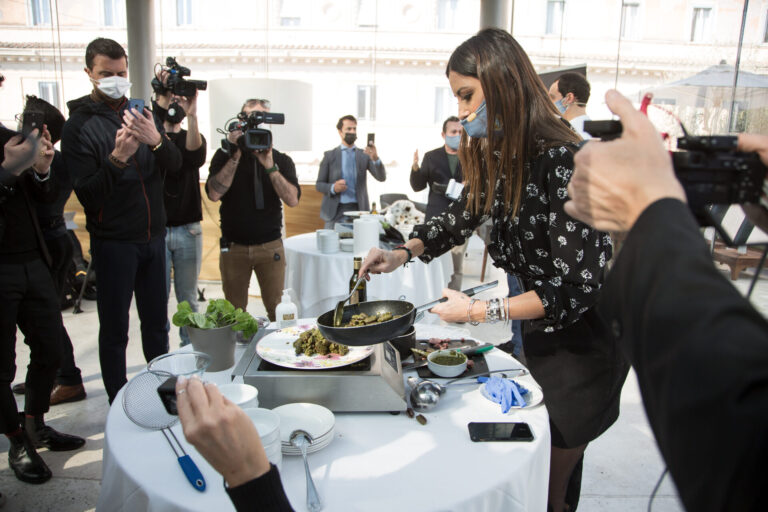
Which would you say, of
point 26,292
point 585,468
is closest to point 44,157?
point 26,292

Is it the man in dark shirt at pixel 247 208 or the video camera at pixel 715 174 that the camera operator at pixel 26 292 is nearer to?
the man in dark shirt at pixel 247 208

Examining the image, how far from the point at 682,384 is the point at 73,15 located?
801 centimetres

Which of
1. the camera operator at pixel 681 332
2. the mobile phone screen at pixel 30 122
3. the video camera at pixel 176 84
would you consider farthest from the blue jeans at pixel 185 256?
the camera operator at pixel 681 332

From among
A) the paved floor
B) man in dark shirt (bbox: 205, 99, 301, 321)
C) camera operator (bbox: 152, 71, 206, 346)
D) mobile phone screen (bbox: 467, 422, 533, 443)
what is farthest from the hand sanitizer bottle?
man in dark shirt (bbox: 205, 99, 301, 321)

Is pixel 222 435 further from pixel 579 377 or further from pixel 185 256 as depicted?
pixel 185 256

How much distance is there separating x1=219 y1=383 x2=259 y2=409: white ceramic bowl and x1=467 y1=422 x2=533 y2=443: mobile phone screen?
1.77 ft

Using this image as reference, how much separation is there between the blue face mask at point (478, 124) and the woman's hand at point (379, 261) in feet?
1.60

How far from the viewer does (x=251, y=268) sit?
3566 millimetres

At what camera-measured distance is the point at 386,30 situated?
733 cm

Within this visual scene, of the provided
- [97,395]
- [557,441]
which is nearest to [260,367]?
[557,441]

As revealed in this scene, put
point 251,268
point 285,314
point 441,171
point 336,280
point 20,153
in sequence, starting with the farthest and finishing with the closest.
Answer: point 441,171 → point 251,268 → point 336,280 → point 20,153 → point 285,314

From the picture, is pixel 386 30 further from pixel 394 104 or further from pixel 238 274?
pixel 238 274

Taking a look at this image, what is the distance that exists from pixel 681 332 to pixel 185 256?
344 centimetres

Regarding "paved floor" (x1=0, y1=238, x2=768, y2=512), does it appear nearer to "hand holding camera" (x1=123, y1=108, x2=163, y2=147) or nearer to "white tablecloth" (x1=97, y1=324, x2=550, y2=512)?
"white tablecloth" (x1=97, y1=324, x2=550, y2=512)
